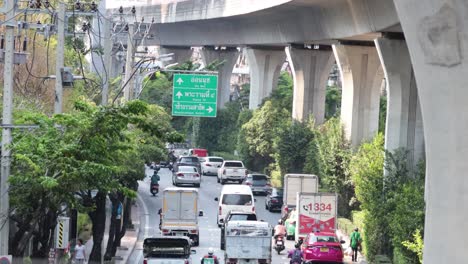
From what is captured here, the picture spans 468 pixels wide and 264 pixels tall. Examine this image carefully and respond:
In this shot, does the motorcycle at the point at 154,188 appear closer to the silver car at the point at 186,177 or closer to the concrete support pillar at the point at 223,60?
the silver car at the point at 186,177

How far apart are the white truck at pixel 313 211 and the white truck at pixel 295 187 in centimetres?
577

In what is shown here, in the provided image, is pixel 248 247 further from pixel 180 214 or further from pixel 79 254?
pixel 180 214

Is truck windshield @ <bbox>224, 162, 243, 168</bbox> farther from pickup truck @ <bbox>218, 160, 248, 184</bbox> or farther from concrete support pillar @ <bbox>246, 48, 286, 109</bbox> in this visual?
concrete support pillar @ <bbox>246, 48, 286, 109</bbox>

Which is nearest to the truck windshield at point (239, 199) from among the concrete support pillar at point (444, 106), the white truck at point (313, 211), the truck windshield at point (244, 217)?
the truck windshield at point (244, 217)

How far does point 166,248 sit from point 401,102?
40.4ft

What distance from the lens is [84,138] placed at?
23.8 meters

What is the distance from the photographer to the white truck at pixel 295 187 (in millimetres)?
45844

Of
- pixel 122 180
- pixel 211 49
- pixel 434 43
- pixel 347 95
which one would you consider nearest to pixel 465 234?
pixel 434 43

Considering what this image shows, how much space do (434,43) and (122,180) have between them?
62.6 feet

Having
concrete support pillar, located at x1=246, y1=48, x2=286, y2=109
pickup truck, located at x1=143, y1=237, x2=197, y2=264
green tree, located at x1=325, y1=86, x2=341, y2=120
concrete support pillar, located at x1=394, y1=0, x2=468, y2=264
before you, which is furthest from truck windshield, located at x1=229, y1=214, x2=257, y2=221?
green tree, located at x1=325, y1=86, x2=341, y2=120

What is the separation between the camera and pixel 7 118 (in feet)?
74.0

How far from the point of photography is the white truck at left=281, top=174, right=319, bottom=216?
→ 45.8 metres

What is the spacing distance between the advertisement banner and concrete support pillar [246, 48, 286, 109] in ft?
104

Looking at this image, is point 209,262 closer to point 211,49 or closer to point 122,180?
point 122,180
